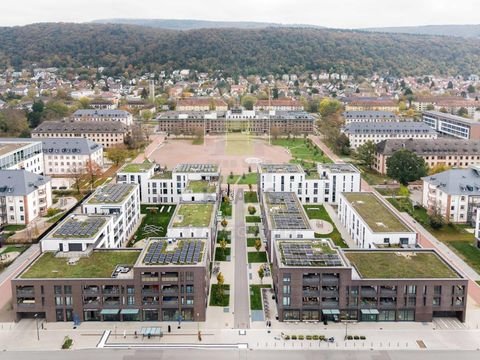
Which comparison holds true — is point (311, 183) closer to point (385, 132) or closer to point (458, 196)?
point (458, 196)

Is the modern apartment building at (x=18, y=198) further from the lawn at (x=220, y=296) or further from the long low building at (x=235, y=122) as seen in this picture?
the long low building at (x=235, y=122)

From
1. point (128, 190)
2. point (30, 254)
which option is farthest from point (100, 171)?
point (30, 254)

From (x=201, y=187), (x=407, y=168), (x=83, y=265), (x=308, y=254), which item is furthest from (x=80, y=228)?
(x=407, y=168)

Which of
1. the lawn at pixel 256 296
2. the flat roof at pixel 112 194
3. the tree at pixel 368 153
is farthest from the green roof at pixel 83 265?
the tree at pixel 368 153

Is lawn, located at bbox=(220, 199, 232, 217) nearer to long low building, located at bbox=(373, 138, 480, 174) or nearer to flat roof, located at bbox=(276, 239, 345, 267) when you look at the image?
flat roof, located at bbox=(276, 239, 345, 267)

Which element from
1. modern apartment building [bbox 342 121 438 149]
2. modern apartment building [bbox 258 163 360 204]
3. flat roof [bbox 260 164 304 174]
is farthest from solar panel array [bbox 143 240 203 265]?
modern apartment building [bbox 342 121 438 149]

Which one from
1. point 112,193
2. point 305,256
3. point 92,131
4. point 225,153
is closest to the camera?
point 305,256
